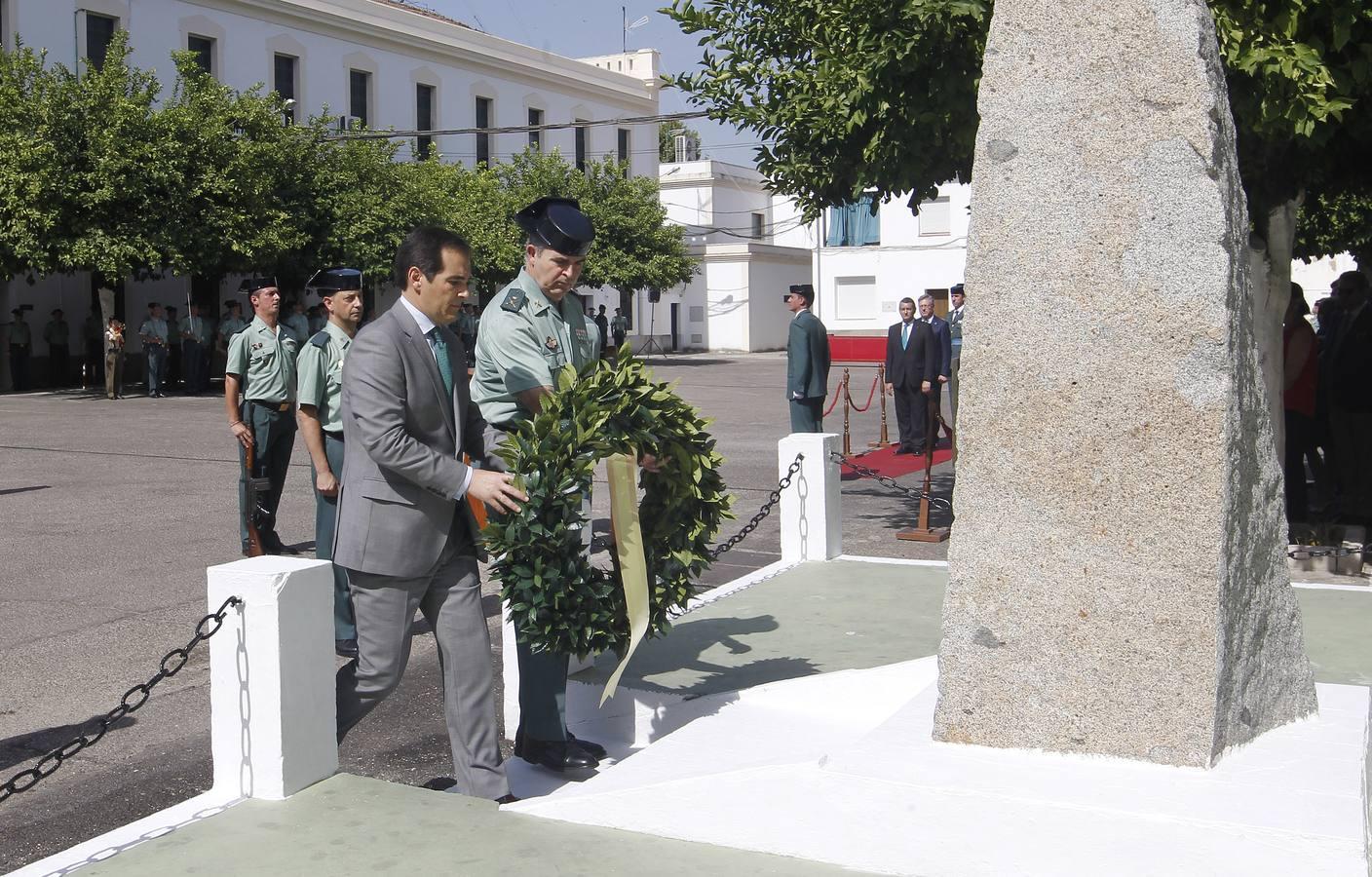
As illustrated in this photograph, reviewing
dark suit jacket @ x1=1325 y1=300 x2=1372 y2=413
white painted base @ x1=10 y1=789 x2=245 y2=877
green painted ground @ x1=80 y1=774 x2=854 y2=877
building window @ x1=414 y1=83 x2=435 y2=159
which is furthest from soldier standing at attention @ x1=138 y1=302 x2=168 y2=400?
green painted ground @ x1=80 y1=774 x2=854 y2=877

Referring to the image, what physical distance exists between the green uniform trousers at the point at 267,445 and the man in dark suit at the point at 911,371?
29.5 ft

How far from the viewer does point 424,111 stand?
1786 inches

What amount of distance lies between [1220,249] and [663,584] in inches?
90.1

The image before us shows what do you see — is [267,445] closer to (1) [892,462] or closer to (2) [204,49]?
(1) [892,462]

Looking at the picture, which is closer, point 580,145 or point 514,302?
point 514,302

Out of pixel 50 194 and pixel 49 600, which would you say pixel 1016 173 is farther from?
pixel 50 194

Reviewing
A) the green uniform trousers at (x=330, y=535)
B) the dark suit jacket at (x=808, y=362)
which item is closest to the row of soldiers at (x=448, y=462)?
the green uniform trousers at (x=330, y=535)

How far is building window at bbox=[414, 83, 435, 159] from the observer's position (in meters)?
44.8

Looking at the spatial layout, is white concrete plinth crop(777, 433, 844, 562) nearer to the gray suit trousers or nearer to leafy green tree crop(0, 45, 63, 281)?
the gray suit trousers

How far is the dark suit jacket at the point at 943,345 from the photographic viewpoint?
16.7 meters

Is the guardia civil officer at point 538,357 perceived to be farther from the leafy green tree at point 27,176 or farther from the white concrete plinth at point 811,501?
the leafy green tree at point 27,176

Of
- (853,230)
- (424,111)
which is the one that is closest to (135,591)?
(424,111)

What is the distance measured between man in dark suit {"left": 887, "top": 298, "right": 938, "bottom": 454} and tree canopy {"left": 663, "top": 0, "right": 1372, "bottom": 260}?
19.8ft

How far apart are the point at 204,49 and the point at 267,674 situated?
36.8 metres
